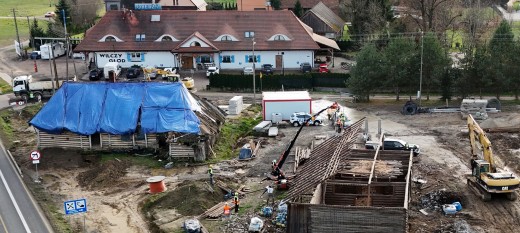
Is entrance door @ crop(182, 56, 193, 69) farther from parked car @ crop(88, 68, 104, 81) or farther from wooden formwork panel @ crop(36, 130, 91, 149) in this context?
wooden formwork panel @ crop(36, 130, 91, 149)

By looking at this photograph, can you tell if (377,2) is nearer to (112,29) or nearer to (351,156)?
(112,29)

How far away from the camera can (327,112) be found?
54219 millimetres

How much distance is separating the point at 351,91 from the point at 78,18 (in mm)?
54108

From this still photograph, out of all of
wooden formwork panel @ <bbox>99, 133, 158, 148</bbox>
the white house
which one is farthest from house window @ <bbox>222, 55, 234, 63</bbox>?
wooden formwork panel @ <bbox>99, 133, 158, 148</bbox>

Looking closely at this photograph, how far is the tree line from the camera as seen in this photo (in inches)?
2191

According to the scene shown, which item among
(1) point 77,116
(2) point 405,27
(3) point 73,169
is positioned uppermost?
(2) point 405,27

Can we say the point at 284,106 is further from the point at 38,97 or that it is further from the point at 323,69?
the point at 38,97

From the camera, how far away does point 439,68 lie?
186 feet

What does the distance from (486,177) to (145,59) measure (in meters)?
45.3

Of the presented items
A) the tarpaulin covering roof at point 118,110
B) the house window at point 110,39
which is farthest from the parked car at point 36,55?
the tarpaulin covering roof at point 118,110

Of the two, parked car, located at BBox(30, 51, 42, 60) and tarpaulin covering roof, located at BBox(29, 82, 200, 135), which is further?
parked car, located at BBox(30, 51, 42, 60)

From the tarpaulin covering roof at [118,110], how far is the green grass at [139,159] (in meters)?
1.70

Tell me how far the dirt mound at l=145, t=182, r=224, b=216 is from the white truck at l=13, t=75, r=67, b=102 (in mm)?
29414

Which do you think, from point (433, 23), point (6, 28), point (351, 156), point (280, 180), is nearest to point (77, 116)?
point (280, 180)
